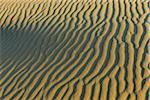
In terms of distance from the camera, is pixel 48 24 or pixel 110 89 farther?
pixel 48 24

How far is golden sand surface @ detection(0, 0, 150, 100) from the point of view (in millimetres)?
5699

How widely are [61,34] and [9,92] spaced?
2.04 m

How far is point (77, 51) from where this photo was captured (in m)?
6.80

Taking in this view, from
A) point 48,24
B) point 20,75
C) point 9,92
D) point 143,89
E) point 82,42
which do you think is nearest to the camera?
point 143,89

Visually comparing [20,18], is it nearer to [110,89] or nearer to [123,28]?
[123,28]

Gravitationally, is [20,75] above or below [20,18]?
below

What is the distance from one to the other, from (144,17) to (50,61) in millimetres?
Result: 2424

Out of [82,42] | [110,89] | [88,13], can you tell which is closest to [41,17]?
[88,13]

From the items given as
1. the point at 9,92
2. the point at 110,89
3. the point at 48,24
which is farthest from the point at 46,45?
the point at 110,89

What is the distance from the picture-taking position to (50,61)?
6.71 m

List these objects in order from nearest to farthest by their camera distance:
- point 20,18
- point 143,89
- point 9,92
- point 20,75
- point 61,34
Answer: point 143,89
point 9,92
point 20,75
point 61,34
point 20,18

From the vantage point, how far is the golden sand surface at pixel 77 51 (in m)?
5.70

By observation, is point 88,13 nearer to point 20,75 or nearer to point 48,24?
point 48,24

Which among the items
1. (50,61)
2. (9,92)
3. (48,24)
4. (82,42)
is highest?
(48,24)
